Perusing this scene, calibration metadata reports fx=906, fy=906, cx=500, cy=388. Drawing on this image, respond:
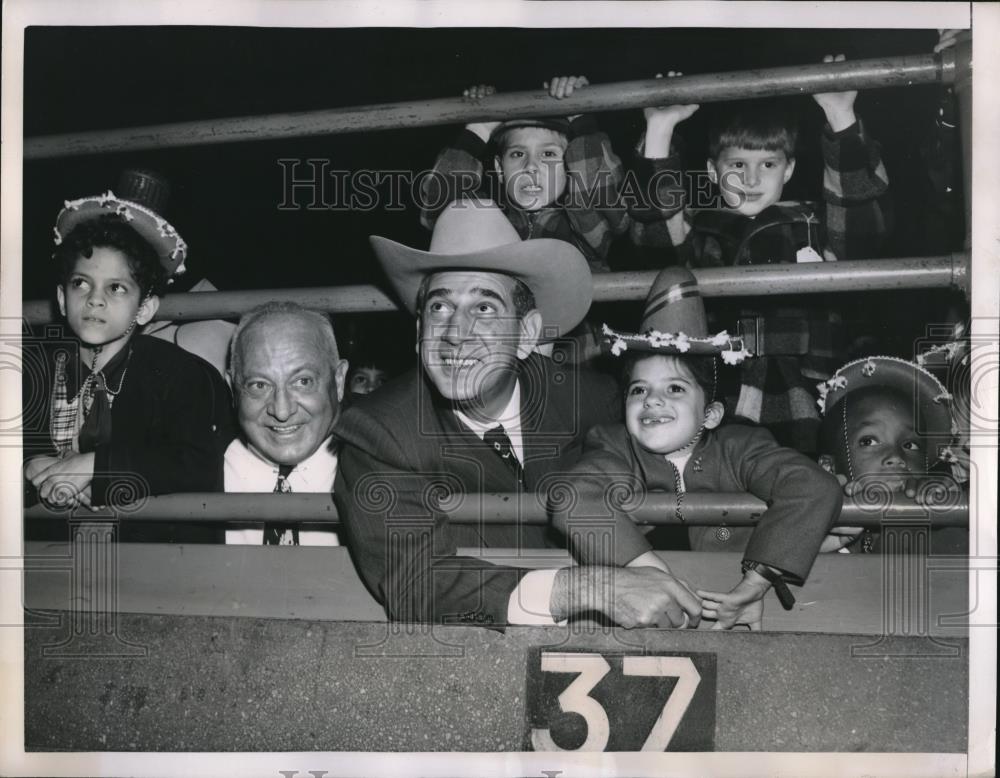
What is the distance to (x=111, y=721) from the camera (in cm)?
258

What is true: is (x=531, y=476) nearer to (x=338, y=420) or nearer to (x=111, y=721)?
(x=338, y=420)

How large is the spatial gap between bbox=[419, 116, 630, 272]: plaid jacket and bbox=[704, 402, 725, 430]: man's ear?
0.54 meters

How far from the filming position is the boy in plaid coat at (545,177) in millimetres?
2566

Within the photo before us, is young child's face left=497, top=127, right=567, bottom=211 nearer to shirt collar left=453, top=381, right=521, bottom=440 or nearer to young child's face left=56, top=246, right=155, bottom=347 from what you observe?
shirt collar left=453, top=381, right=521, bottom=440

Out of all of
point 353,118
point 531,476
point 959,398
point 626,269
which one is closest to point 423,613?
point 531,476

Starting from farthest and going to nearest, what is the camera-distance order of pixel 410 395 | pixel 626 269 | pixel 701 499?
pixel 626 269 < pixel 410 395 < pixel 701 499

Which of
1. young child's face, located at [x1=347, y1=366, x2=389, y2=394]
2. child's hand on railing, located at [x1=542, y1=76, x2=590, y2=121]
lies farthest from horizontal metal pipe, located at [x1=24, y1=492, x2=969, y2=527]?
child's hand on railing, located at [x1=542, y1=76, x2=590, y2=121]

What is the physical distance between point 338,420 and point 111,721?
1074 millimetres

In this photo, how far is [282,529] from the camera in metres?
2.60

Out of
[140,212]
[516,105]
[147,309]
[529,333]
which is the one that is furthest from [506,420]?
[140,212]

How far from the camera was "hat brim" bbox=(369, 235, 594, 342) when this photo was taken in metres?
2.46

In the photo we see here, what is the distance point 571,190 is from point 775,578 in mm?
1206

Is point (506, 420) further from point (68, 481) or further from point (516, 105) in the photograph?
point (68, 481)

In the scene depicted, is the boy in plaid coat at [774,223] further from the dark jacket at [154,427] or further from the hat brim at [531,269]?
the dark jacket at [154,427]
